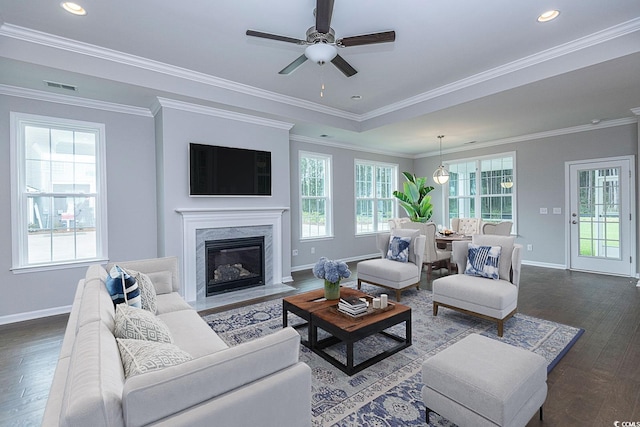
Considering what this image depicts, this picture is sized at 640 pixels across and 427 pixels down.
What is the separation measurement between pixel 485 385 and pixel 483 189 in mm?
6552

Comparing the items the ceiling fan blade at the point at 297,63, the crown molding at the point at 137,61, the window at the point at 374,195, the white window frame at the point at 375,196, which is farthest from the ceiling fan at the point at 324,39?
the window at the point at 374,195

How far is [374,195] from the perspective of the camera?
7.64 meters

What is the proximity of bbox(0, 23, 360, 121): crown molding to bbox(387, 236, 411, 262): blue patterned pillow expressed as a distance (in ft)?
8.45

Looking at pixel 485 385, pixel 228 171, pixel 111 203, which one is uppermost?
pixel 228 171

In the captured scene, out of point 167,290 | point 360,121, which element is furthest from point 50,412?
point 360,121

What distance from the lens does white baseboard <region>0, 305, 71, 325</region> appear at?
349 centimetres

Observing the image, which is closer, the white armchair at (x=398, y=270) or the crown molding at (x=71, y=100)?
the crown molding at (x=71, y=100)

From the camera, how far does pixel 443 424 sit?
1.85 metres

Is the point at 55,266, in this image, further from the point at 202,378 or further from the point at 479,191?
the point at 479,191

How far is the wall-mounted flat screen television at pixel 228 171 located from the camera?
423 cm

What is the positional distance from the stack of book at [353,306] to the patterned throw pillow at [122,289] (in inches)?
62.6

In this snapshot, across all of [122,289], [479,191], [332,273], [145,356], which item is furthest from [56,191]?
[479,191]

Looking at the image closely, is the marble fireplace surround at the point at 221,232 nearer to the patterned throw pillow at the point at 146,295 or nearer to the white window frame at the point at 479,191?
the patterned throw pillow at the point at 146,295

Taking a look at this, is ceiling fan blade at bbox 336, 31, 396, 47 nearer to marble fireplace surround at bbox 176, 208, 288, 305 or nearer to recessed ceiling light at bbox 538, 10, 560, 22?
recessed ceiling light at bbox 538, 10, 560, 22
